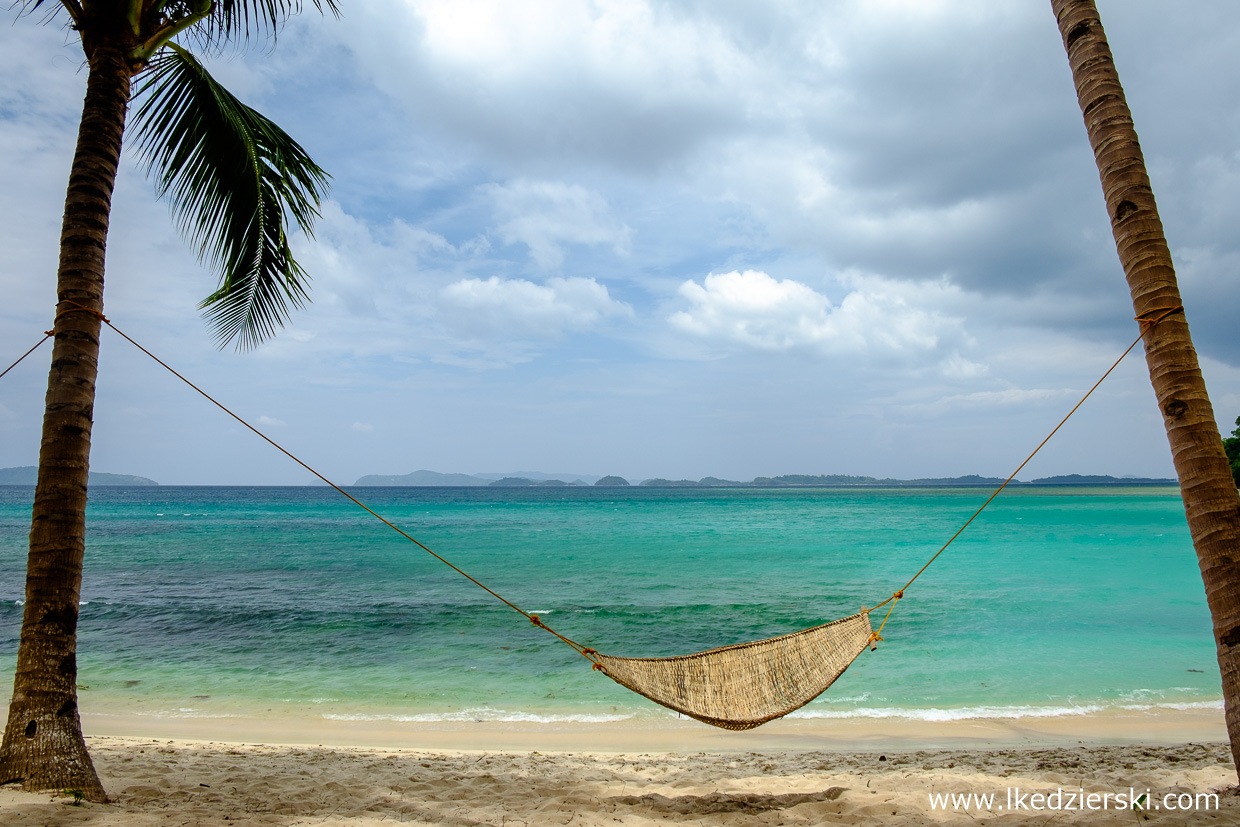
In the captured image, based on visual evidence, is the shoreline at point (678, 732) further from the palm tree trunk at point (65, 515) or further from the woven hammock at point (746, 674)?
the palm tree trunk at point (65, 515)

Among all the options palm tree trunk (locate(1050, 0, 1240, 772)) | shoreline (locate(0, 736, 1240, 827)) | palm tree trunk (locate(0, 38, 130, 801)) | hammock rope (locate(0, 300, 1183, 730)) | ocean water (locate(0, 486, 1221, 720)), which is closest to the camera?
palm tree trunk (locate(1050, 0, 1240, 772))

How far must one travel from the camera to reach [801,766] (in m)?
3.58

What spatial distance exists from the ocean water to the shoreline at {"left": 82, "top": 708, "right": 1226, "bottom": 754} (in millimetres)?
209

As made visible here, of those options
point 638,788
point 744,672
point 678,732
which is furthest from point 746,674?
point 678,732

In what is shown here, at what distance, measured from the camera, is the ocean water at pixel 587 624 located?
5.21 meters

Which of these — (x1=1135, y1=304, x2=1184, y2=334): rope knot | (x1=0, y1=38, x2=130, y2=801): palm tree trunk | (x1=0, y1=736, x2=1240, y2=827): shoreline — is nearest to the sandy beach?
(x1=0, y1=736, x2=1240, y2=827): shoreline

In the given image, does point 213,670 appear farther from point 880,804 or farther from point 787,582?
point 787,582

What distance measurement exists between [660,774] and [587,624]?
4.81m

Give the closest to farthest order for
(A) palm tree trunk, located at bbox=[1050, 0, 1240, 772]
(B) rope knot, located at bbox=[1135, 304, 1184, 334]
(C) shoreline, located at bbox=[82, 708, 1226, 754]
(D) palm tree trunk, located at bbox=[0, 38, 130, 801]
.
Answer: (A) palm tree trunk, located at bbox=[1050, 0, 1240, 772], (B) rope knot, located at bbox=[1135, 304, 1184, 334], (D) palm tree trunk, located at bbox=[0, 38, 130, 801], (C) shoreline, located at bbox=[82, 708, 1226, 754]

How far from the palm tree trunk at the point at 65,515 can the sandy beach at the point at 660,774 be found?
17 cm

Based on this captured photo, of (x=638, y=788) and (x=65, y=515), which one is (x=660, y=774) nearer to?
(x=638, y=788)

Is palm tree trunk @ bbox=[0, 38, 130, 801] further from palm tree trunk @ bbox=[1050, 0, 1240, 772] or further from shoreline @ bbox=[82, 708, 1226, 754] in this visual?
palm tree trunk @ bbox=[1050, 0, 1240, 772]

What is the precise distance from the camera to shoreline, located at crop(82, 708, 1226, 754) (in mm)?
4164

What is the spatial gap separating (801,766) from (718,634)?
3.93m
